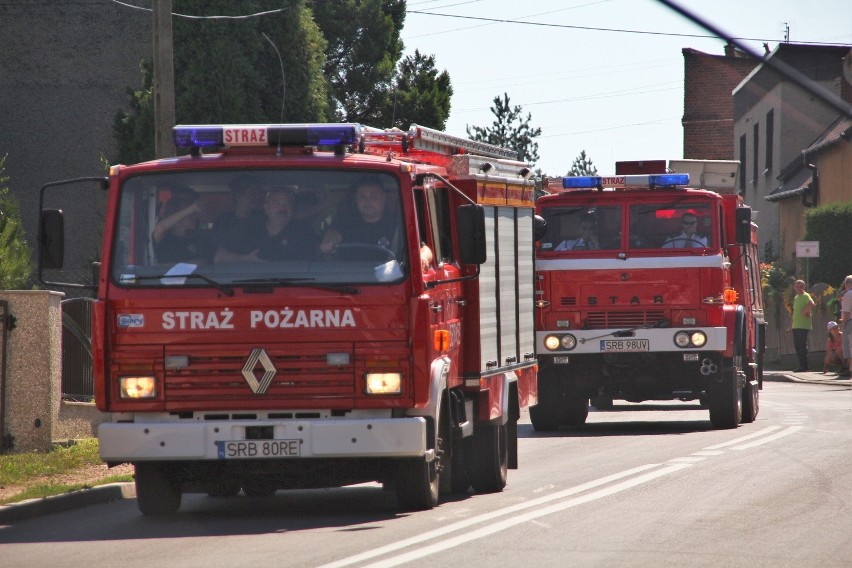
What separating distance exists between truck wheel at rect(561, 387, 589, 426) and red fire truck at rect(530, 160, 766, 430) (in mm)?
90

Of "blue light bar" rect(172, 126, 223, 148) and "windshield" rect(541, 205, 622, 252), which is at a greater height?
"blue light bar" rect(172, 126, 223, 148)

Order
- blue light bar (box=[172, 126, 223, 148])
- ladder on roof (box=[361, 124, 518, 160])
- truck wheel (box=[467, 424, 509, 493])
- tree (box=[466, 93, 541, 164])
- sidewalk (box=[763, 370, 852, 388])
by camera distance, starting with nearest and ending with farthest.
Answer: blue light bar (box=[172, 126, 223, 148]) < ladder on roof (box=[361, 124, 518, 160]) < truck wheel (box=[467, 424, 509, 493]) < sidewalk (box=[763, 370, 852, 388]) < tree (box=[466, 93, 541, 164])

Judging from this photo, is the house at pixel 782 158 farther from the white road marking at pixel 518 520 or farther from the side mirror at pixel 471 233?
the side mirror at pixel 471 233

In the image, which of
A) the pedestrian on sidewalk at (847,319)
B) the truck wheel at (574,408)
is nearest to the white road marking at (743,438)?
the truck wheel at (574,408)

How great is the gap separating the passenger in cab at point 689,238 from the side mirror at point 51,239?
32.5 ft

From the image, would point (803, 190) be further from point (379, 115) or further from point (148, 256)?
point (148, 256)

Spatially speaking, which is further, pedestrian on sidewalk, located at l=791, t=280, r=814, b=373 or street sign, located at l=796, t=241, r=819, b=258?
street sign, located at l=796, t=241, r=819, b=258

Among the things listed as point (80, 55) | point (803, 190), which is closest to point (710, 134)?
point (803, 190)

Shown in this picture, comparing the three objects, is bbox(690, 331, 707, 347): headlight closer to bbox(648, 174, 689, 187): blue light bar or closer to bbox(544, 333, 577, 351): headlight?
bbox(544, 333, 577, 351): headlight

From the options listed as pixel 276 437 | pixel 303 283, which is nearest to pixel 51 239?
pixel 303 283

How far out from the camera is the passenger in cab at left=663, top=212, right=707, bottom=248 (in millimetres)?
19172

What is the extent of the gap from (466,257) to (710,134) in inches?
2116

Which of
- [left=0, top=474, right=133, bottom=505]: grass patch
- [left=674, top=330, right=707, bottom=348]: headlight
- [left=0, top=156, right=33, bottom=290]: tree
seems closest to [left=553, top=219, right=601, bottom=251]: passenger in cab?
[left=674, top=330, right=707, bottom=348]: headlight

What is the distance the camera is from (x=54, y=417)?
16.0 meters
